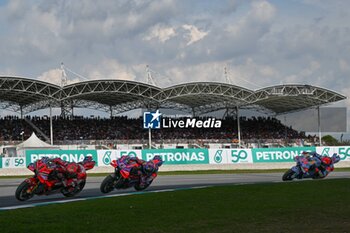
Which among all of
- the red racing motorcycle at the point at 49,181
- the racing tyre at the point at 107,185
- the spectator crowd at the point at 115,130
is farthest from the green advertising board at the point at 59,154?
the red racing motorcycle at the point at 49,181

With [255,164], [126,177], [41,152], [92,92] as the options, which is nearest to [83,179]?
[126,177]

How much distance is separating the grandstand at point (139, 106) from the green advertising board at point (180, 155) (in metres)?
15.7

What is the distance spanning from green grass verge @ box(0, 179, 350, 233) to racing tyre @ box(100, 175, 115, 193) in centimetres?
241

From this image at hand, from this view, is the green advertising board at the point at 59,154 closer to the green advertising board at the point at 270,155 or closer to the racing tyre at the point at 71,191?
the green advertising board at the point at 270,155

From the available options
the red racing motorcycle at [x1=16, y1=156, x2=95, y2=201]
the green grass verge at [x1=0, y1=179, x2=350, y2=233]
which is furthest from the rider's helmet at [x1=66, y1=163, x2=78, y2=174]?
the green grass verge at [x1=0, y1=179, x2=350, y2=233]

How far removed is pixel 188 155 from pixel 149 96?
18.8m

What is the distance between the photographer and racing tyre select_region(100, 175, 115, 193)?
1926cm

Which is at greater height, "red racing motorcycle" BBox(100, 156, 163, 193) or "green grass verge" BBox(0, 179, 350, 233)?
"red racing motorcycle" BBox(100, 156, 163, 193)

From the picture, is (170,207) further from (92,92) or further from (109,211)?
(92,92)

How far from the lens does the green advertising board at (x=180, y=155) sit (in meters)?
42.5

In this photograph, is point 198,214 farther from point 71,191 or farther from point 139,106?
point 139,106

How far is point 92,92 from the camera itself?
5709cm

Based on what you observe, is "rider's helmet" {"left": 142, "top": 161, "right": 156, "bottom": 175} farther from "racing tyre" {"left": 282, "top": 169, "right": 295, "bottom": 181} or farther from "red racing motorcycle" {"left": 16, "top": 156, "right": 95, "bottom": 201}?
"racing tyre" {"left": 282, "top": 169, "right": 295, "bottom": 181}

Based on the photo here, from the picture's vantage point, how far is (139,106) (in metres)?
67.5
